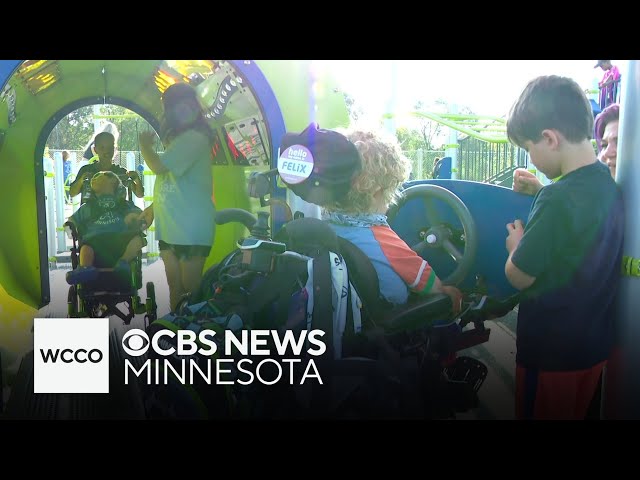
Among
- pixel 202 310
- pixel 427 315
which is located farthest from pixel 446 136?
pixel 202 310

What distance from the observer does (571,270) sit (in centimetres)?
227

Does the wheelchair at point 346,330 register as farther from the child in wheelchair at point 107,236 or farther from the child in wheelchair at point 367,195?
the child in wheelchair at point 107,236

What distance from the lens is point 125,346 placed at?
7.79 ft

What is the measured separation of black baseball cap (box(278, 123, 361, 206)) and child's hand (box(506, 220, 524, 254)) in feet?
2.08

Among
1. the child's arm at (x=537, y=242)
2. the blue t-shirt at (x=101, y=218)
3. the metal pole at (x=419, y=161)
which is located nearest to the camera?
the child's arm at (x=537, y=242)

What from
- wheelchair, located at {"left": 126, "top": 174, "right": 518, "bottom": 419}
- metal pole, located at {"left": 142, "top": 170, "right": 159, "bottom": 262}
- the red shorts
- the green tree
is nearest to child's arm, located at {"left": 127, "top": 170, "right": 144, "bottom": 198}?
metal pole, located at {"left": 142, "top": 170, "right": 159, "bottom": 262}

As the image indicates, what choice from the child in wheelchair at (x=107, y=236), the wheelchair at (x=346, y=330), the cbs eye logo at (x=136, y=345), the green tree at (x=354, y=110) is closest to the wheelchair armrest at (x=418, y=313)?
the wheelchair at (x=346, y=330)

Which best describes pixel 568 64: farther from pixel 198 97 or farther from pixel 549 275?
pixel 198 97

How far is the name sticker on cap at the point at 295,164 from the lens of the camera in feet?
7.57

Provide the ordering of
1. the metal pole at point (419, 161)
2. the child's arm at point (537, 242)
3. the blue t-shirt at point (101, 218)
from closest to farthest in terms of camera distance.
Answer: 1. the child's arm at point (537, 242)
2. the metal pole at point (419, 161)
3. the blue t-shirt at point (101, 218)

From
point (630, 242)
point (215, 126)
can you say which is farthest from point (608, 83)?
point (215, 126)

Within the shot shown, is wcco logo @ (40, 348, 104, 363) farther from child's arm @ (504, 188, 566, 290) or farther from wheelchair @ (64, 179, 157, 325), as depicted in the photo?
child's arm @ (504, 188, 566, 290)

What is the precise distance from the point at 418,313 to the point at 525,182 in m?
0.64

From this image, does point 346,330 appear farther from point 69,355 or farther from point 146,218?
point 69,355
